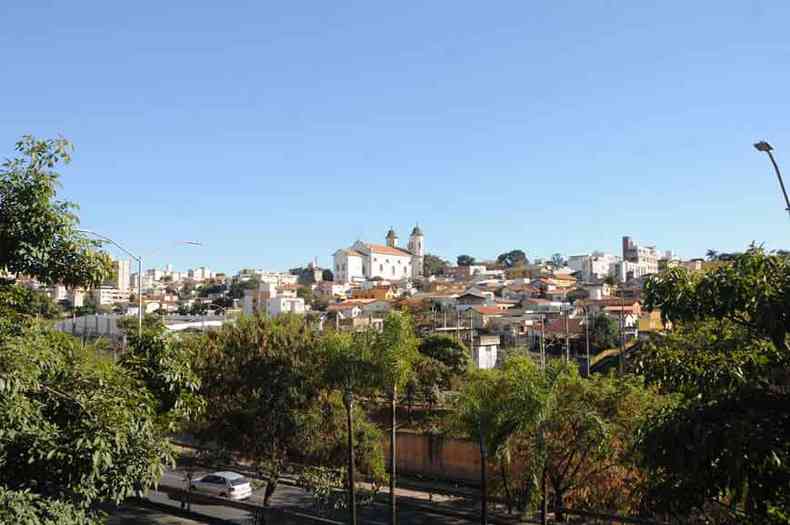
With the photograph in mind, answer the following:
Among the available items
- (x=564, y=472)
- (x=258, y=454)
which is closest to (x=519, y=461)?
(x=564, y=472)

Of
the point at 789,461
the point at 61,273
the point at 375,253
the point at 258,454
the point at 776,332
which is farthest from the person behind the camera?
the point at 375,253

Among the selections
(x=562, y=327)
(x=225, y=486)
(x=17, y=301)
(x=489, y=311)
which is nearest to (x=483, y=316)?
(x=489, y=311)

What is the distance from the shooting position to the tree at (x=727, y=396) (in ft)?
14.4

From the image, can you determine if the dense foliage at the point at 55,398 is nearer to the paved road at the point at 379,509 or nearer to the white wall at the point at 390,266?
the paved road at the point at 379,509

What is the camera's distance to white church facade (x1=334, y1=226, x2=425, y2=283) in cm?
15199

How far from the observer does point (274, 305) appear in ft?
305

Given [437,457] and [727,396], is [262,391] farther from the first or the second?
[727,396]

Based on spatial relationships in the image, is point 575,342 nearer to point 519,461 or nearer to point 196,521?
point 519,461

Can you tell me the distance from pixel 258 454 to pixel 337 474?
204 centimetres

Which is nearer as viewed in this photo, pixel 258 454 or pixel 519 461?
pixel 258 454

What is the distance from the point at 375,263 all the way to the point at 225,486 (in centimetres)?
13348

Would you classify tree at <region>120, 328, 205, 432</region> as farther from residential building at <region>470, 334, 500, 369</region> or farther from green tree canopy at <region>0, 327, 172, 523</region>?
residential building at <region>470, 334, 500, 369</region>

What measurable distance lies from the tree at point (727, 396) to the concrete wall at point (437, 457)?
1960 cm

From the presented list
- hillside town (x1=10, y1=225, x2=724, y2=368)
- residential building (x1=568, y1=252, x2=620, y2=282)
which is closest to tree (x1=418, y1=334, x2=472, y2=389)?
hillside town (x1=10, y1=225, x2=724, y2=368)
